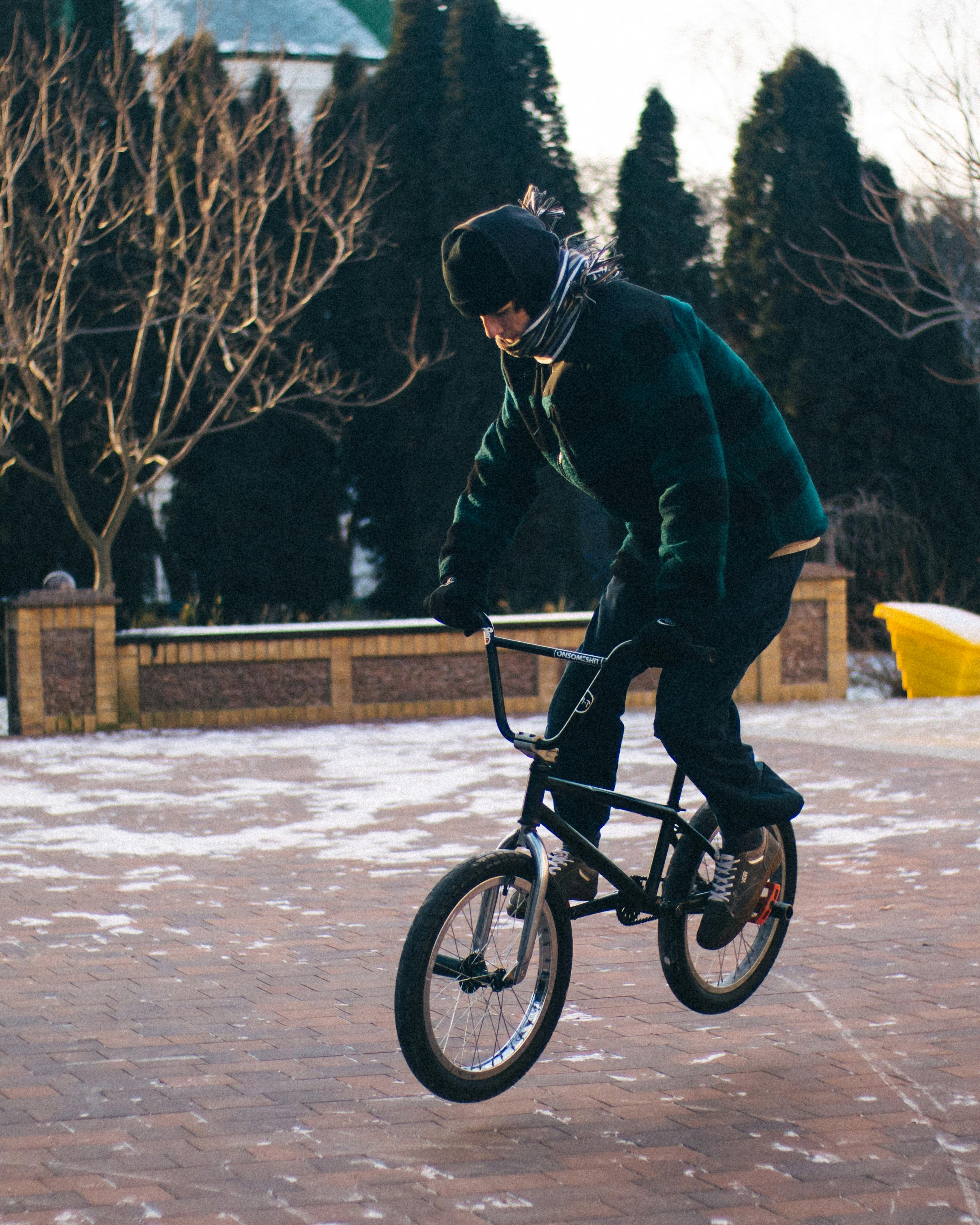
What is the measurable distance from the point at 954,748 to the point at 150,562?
409 inches

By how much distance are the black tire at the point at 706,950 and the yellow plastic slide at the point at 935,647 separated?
929cm

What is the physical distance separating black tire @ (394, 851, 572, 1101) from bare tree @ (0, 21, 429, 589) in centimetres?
1130

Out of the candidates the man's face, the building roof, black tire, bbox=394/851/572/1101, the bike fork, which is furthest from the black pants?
the building roof

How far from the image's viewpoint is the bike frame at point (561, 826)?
12.4ft

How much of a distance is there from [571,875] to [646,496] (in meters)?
0.93

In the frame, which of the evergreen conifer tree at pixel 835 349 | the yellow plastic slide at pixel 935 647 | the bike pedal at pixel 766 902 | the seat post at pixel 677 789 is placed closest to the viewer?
the seat post at pixel 677 789

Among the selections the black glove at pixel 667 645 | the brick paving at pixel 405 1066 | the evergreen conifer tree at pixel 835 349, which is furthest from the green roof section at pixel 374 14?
the black glove at pixel 667 645

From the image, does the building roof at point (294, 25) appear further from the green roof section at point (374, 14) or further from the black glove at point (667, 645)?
the black glove at point (667, 645)

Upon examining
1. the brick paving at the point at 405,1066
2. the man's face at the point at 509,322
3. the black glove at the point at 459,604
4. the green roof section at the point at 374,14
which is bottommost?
the brick paving at the point at 405,1066

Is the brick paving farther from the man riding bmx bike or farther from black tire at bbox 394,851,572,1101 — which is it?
the man riding bmx bike

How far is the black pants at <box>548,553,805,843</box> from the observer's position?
4.07m

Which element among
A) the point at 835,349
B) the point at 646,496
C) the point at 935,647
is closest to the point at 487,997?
the point at 646,496

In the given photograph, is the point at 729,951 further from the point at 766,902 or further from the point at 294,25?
the point at 294,25

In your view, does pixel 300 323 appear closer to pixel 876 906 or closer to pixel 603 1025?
pixel 876 906
